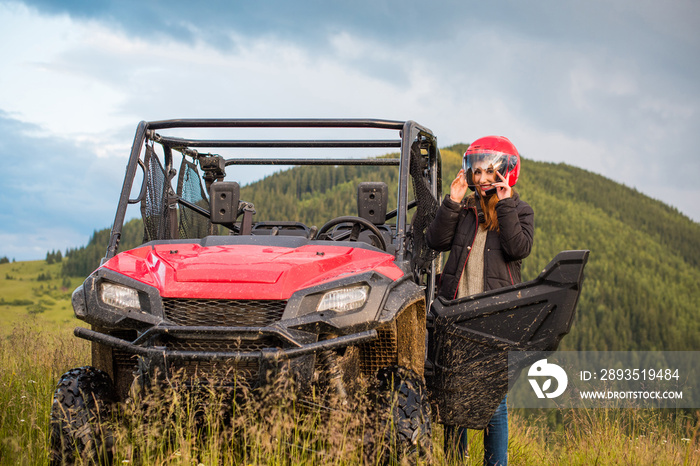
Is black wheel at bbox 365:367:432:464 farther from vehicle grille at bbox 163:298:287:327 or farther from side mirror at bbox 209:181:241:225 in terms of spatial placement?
side mirror at bbox 209:181:241:225

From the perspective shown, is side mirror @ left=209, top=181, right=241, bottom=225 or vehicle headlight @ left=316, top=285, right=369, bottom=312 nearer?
vehicle headlight @ left=316, top=285, right=369, bottom=312

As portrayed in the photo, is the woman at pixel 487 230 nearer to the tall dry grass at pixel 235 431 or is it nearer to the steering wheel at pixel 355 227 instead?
the steering wheel at pixel 355 227

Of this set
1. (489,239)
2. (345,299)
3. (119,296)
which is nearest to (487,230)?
(489,239)

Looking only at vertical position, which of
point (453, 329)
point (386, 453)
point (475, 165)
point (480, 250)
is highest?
point (475, 165)

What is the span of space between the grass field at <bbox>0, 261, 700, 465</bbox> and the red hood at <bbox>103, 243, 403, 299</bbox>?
0.44m

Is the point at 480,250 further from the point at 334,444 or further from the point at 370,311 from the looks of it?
the point at 334,444

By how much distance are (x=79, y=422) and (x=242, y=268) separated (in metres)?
1.03

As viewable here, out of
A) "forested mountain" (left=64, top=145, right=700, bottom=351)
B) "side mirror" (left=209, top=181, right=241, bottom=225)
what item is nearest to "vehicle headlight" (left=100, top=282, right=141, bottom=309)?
"side mirror" (left=209, top=181, right=241, bottom=225)

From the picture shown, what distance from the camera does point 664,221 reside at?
12600 centimetres

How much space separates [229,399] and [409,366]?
3.00 feet

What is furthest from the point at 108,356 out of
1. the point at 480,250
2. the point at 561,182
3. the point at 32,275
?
the point at 561,182

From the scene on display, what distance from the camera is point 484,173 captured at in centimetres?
360

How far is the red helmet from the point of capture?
3596 mm

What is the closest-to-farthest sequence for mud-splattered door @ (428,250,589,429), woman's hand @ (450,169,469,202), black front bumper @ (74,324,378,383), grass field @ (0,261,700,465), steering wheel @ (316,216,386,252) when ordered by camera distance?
black front bumper @ (74,324,378,383) < grass field @ (0,261,700,465) < mud-splattered door @ (428,250,589,429) < woman's hand @ (450,169,469,202) < steering wheel @ (316,216,386,252)
